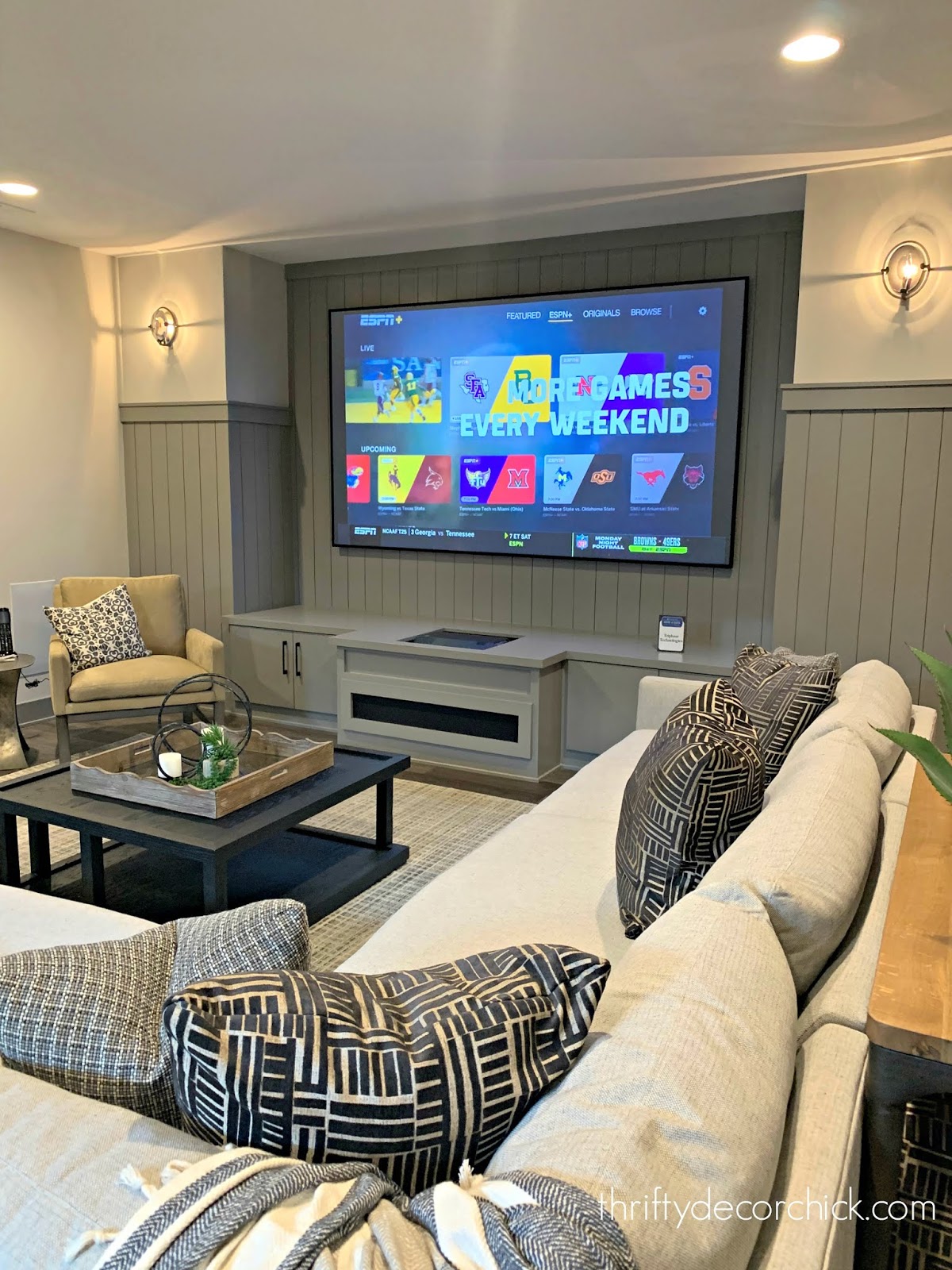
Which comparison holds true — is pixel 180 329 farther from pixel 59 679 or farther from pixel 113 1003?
pixel 113 1003

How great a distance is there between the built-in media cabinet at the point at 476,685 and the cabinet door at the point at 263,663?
0.01 meters

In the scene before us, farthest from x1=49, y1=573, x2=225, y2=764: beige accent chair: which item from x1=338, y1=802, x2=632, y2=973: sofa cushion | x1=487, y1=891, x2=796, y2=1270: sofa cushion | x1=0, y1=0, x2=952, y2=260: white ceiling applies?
x1=487, y1=891, x2=796, y2=1270: sofa cushion

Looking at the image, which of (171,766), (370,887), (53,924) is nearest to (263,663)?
(370,887)

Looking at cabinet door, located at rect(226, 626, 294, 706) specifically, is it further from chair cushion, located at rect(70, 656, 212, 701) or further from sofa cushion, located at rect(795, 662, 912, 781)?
sofa cushion, located at rect(795, 662, 912, 781)

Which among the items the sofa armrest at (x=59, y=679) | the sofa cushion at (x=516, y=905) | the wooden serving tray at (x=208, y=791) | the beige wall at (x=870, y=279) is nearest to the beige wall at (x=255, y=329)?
the sofa armrest at (x=59, y=679)

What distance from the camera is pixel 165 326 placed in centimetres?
526

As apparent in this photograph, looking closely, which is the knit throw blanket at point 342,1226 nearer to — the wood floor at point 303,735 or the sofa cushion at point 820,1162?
the sofa cushion at point 820,1162

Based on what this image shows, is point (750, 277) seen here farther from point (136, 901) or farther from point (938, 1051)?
point (938, 1051)

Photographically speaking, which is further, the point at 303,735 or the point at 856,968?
the point at 303,735

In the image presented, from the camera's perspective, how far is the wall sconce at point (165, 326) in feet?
A: 17.2

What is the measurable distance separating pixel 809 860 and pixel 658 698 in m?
2.11

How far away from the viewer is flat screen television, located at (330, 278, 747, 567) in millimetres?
4395

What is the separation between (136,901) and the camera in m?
2.74

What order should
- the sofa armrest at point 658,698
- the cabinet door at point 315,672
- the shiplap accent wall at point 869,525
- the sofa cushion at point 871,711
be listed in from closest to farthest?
1. the sofa cushion at point 871,711
2. the sofa armrest at point 658,698
3. the shiplap accent wall at point 869,525
4. the cabinet door at point 315,672
